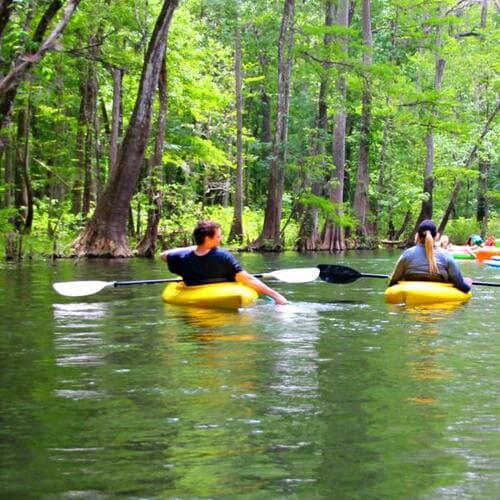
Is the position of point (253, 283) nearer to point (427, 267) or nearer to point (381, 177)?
point (427, 267)

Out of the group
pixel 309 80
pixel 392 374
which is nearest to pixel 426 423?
pixel 392 374

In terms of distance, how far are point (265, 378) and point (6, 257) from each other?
13.4 m

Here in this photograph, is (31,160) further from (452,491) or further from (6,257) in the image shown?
(452,491)

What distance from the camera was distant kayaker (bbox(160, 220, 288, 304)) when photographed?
29.5 feet

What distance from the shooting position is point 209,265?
30.0 ft

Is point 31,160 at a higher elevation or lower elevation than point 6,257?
higher

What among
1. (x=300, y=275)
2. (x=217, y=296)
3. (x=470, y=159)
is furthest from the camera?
(x=470, y=159)

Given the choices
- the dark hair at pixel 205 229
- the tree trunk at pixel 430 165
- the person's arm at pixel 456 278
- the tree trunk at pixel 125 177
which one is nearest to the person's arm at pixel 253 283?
the dark hair at pixel 205 229

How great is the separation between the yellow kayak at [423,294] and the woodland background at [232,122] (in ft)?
18.4

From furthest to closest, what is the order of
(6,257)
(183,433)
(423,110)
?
(423,110) < (6,257) < (183,433)

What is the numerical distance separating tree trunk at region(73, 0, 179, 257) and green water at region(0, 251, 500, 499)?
11.1 m

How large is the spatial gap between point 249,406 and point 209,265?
4757 mm

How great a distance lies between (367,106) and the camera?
94.5 ft

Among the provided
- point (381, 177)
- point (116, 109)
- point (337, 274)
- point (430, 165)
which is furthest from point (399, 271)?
point (430, 165)
